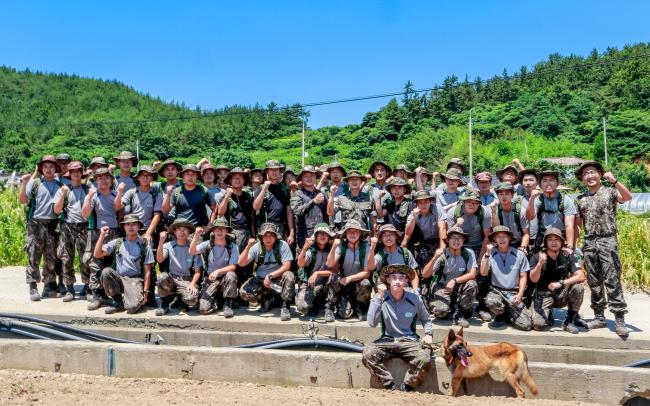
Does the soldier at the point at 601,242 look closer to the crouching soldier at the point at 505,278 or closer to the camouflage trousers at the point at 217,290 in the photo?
the crouching soldier at the point at 505,278

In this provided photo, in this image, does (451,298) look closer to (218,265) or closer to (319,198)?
(319,198)

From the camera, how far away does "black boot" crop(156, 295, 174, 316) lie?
8.06m

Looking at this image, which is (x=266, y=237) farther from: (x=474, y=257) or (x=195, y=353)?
(x=474, y=257)

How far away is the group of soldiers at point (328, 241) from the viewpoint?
736cm

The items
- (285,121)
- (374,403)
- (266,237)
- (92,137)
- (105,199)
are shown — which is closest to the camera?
(374,403)

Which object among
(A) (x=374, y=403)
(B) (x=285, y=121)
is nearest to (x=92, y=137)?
(B) (x=285, y=121)

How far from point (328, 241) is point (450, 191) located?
2.12 metres

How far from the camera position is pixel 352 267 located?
7.84 m

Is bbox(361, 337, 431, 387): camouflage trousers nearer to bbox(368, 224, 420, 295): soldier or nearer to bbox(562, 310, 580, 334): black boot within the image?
bbox(368, 224, 420, 295): soldier

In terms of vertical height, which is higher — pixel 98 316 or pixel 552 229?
pixel 552 229

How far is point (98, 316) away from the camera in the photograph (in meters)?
8.08

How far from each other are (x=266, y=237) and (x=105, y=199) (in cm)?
261

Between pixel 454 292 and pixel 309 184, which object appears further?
pixel 309 184

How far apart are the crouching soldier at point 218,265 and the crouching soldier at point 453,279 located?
106 inches
